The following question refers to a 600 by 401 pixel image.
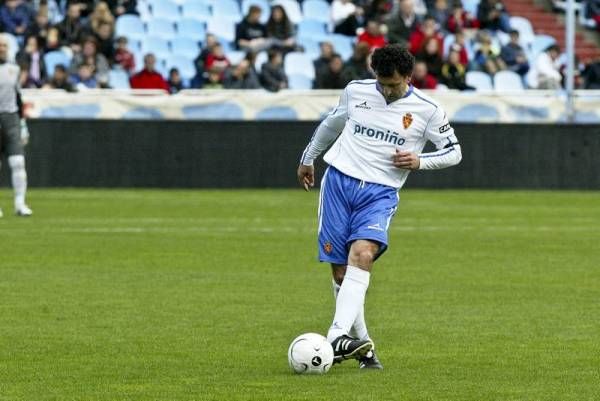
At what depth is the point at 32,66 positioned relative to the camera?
93.3ft

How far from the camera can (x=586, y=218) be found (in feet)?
72.8

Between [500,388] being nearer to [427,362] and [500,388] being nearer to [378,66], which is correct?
[427,362]

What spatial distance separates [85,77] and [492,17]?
8834mm

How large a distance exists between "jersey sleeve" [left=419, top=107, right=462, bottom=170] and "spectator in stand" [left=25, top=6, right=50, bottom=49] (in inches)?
825

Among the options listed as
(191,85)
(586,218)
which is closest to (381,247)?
(586,218)

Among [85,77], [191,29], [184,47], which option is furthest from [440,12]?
[85,77]

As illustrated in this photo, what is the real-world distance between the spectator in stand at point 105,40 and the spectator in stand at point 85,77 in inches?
41.0

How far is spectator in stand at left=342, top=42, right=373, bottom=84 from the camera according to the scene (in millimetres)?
27703

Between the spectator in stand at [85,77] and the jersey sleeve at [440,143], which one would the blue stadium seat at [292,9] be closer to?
the spectator in stand at [85,77]

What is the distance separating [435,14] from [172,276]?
1852cm

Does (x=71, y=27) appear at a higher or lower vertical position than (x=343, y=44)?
higher

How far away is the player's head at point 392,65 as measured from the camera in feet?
29.6

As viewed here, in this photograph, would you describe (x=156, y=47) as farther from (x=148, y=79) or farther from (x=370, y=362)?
→ (x=370, y=362)

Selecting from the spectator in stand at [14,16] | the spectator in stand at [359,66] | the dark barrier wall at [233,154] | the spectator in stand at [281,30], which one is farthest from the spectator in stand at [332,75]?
the spectator in stand at [14,16]
